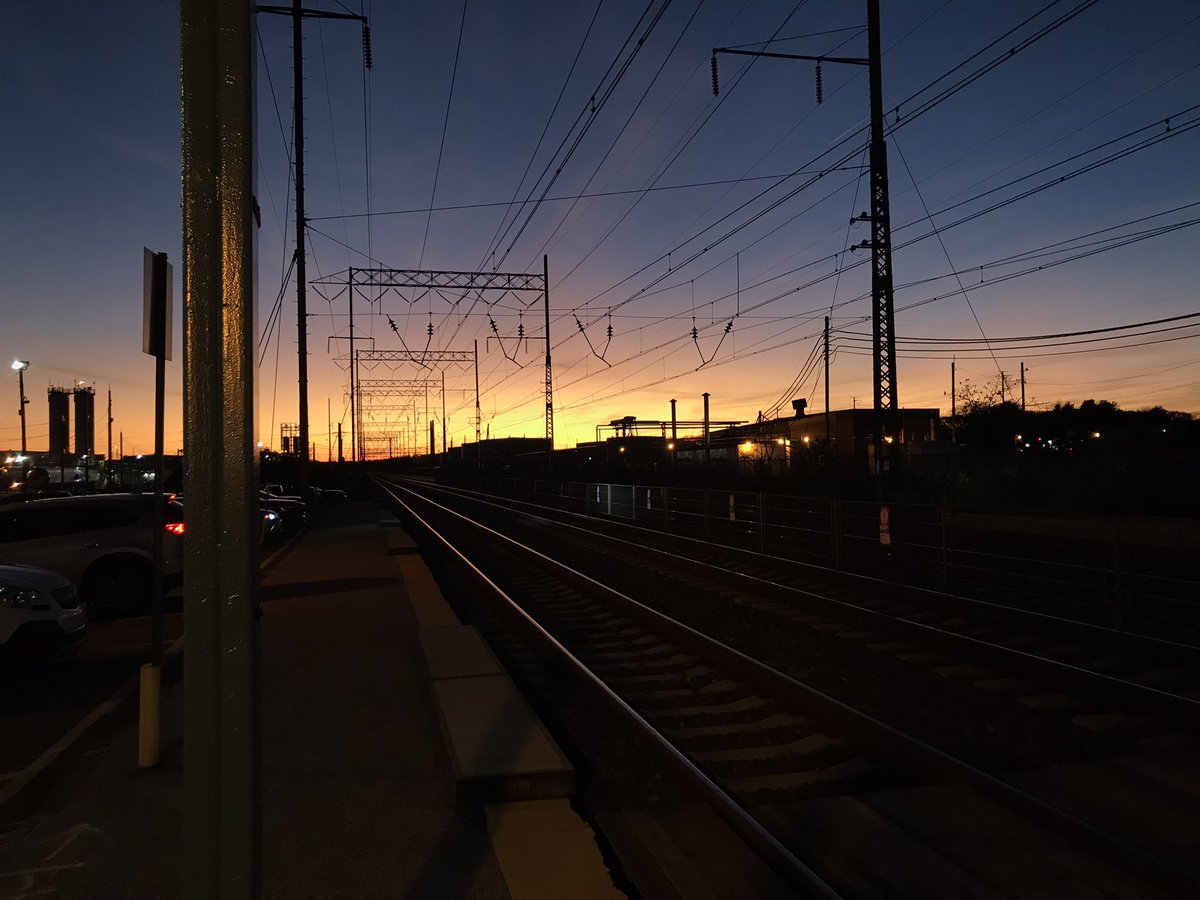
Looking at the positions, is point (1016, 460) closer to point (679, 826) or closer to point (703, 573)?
point (703, 573)

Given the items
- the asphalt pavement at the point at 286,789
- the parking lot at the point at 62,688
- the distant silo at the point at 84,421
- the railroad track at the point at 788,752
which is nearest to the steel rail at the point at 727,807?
the railroad track at the point at 788,752

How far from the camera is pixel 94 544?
40.2 ft

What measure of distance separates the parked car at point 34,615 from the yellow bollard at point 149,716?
378 centimetres

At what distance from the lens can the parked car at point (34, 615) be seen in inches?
340

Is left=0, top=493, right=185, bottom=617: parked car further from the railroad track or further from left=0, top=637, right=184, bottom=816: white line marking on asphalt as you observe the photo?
the railroad track

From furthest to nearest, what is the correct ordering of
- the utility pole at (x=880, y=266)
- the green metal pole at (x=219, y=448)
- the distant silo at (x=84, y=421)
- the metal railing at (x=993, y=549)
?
the distant silo at (x=84, y=421) < the utility pole at (x=880, y=266) < the metal railing at (x=993, y=549) < the green metal pole at (x=219, y=448)

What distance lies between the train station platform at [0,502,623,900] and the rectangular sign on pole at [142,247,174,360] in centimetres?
259

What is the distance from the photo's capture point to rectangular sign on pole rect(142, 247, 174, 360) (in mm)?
5547

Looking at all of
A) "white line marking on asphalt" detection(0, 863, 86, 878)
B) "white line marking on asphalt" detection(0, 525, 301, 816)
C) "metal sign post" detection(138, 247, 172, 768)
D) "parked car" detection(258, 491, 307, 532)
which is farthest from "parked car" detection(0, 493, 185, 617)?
"parked car" detection(258, 491, 307, 532)

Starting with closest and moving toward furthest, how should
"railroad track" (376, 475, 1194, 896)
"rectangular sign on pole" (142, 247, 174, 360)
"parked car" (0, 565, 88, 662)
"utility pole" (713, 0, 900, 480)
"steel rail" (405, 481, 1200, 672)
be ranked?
"railroad track" (376, 475, 1194, 896) < "rectangular sign on pole" (142, 247, 174, 360) < "steel rail" (405, 481, 1200, 672) < "parked car" (0, 565, 88, 662) < "utility pole" (713, 0, 900, 480)

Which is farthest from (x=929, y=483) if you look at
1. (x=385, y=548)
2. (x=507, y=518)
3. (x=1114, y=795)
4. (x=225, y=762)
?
(x=225, y=762)

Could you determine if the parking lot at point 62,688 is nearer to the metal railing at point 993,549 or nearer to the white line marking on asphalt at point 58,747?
the white line marking on asphalt at point 58,747

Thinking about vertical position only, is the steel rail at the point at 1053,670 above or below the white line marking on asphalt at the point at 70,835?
above

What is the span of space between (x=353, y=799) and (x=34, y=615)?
5528 mm
